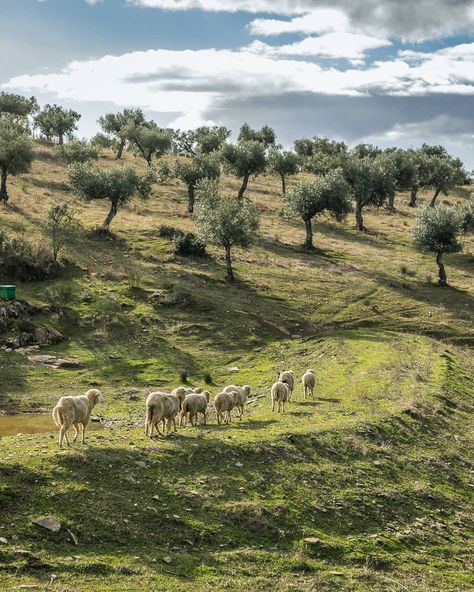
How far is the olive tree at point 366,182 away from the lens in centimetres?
9081

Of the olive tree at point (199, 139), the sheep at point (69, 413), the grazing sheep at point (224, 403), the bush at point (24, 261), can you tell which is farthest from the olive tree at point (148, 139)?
the sheep at point (69, 413)

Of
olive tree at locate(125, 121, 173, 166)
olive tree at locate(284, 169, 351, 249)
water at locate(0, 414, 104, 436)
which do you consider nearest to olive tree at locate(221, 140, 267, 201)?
olive tree at locate(284, 169, 351, 249)

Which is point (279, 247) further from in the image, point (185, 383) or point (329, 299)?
point (185, 383)

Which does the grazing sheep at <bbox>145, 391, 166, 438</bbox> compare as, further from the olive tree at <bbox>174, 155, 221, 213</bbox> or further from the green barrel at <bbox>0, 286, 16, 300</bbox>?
the olive tree at <bbox>174, 155, 221, 213</bbox>

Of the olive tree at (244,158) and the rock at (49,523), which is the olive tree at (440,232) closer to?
the olive tree at (244,158)

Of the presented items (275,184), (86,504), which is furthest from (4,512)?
(275,184)

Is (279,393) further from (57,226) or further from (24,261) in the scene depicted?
(57,226)

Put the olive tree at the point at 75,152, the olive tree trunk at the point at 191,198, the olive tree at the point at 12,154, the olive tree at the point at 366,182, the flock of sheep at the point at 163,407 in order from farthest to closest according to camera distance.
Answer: the olive tree at the point at 75,152 < the olive tree at the point at 366,182 < the olive tree trunk at the point at 191,198 < the olive tree at the point at 12,154 < the flock of sheep at the point at 163,407

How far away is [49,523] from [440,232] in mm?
62116

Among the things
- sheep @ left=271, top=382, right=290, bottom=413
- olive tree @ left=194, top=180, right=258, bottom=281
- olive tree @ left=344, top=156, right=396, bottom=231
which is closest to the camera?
sheep @ left=271, top=382, right=290, bottom=413

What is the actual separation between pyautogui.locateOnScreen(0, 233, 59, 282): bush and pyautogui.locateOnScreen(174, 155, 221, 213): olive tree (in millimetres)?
33723

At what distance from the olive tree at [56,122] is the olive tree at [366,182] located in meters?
62.8

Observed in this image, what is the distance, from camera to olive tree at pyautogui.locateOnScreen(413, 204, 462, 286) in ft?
227

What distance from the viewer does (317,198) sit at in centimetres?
7688
